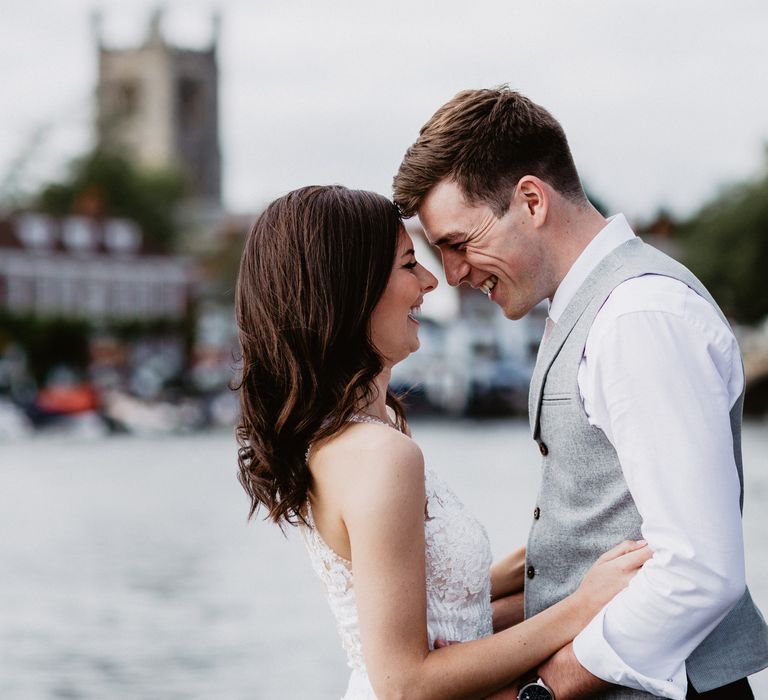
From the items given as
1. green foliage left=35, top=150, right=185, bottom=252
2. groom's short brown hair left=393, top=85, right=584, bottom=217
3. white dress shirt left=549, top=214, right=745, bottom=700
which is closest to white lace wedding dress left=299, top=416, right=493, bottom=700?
white dress shirt left=549, top=214, right=745, bottom=700

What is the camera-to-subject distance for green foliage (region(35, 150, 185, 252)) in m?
68.9

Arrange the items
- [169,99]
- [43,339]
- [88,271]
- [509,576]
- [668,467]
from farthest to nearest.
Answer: [169,99]
[88,271]
[43,339]
[509,576]
[668,467]

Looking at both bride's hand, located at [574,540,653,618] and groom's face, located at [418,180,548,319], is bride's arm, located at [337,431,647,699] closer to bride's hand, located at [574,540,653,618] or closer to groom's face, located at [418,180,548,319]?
bride's hand, located at [574,540,653,618]

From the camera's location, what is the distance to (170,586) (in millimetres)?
13766

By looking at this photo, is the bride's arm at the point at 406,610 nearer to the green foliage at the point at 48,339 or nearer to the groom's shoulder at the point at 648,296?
the groom's shoulder at the point at 648,296

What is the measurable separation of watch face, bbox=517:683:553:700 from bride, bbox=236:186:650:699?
3cm

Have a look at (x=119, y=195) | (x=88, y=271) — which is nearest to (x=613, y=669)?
(x=88, y=271)

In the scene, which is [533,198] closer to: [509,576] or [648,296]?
[648,296]

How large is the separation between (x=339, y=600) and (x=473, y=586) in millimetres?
228

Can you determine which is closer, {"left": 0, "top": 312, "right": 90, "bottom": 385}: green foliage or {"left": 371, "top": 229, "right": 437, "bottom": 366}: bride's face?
{"left": 371, "top": 229, "right": 437, "bottom": 366}: bride's face

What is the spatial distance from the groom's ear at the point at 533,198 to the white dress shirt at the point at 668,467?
0.27 m

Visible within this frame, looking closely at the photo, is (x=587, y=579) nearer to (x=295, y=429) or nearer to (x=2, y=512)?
(x=295, y=429)

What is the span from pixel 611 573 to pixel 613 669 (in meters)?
0.14

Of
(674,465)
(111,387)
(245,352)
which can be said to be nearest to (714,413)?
(674,465)
